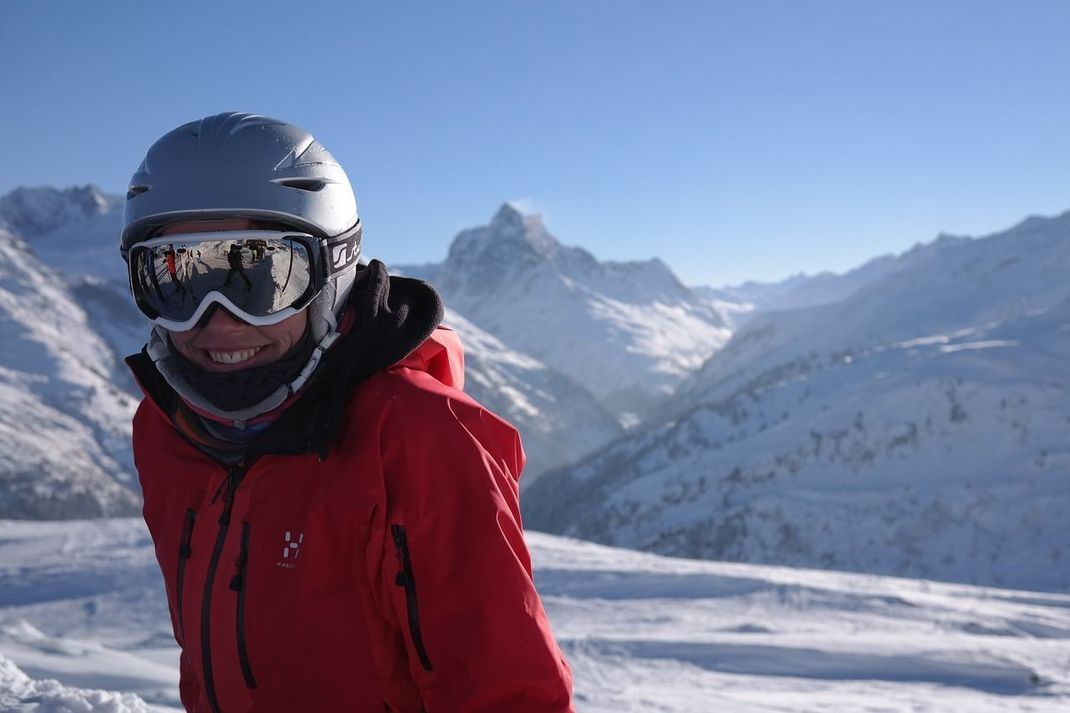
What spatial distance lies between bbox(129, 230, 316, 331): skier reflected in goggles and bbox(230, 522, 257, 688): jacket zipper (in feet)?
2.06

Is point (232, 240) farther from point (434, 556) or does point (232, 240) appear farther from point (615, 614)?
point (615, 614)

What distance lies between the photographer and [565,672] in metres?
1.96

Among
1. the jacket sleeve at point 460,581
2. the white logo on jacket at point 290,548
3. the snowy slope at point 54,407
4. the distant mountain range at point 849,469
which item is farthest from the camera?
the snowy slope at point 54,407

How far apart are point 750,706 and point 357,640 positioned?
634 centimetres

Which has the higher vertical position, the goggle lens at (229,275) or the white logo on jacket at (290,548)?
the goggle lens at (229,275)

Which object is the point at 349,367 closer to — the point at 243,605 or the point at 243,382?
the point at 243,382

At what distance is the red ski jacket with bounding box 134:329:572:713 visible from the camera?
75.5 inches

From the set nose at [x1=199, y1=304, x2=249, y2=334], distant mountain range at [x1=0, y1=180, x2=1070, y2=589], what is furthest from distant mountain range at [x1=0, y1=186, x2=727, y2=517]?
nose at [x1=199, y1=304, x2=249, y2=334]

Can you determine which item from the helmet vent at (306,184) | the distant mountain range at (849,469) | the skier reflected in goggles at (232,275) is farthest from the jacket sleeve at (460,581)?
the distant mountain range at (849,469)

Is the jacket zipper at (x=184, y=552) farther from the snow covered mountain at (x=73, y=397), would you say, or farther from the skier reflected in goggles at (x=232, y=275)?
the snow covered mountain at (x=73, y=397)

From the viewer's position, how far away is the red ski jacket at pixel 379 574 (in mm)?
1918

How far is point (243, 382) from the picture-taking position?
2203 mm

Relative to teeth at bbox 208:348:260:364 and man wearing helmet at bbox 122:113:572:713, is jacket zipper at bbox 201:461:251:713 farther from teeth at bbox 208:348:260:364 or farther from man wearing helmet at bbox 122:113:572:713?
teeth at bbox 208:348:260:364

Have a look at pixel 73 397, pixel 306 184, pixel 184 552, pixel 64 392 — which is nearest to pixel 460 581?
pixel 184 552
